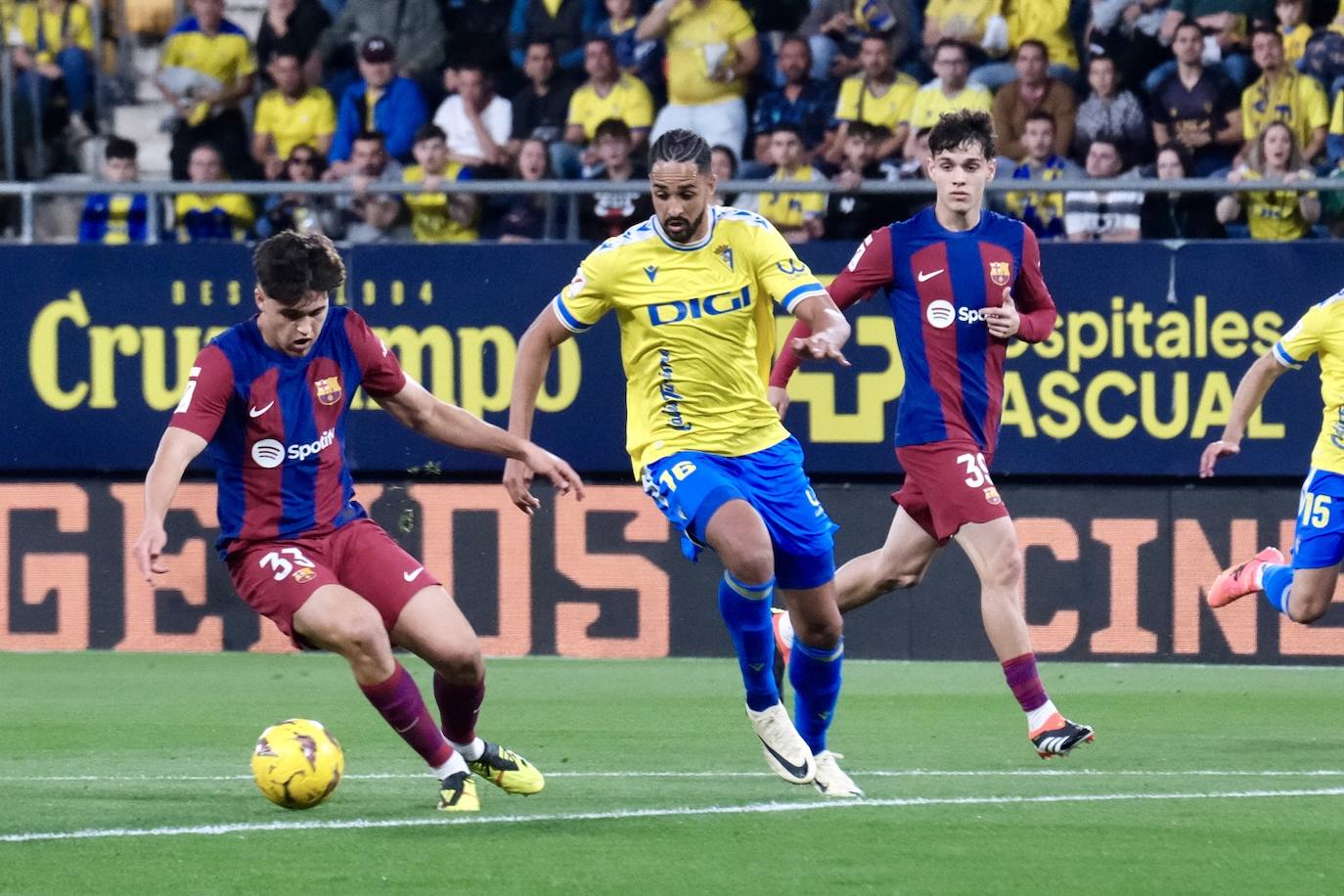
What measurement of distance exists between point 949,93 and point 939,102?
74 mm

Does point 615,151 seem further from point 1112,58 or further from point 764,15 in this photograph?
point 1112,58

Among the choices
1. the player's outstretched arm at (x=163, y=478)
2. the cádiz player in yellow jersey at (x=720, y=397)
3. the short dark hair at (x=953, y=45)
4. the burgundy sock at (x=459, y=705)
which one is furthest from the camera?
the short dark hair at (x=953, y=45)

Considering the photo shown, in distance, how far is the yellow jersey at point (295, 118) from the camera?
1408 centimetres

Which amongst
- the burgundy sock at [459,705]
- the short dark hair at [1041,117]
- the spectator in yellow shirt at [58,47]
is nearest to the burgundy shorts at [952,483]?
the burgundy sock at [459,705]

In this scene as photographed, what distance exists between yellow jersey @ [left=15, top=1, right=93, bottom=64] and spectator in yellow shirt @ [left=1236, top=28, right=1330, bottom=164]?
7257 millimetres

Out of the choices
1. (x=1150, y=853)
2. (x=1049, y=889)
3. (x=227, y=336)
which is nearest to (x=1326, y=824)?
(x=1150, y=853)

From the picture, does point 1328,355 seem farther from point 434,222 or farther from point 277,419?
point 434,222

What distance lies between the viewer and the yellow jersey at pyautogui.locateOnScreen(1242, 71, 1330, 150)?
12.4 metres

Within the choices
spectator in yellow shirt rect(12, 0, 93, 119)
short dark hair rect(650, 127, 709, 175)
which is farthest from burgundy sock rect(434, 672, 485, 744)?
spectator in yellow shirt rect(12, 0, 93, 119)

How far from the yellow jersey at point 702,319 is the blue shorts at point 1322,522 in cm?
295

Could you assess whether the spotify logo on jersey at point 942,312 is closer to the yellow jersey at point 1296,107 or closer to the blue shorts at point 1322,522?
the blue shorts at point 1322,522

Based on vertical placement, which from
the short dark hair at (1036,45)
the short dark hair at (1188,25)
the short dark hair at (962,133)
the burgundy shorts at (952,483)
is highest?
the short dark hair at (1188,25)

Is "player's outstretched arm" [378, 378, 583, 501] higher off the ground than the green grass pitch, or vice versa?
"player's outstretched arm" [378, 378, 583, 501]

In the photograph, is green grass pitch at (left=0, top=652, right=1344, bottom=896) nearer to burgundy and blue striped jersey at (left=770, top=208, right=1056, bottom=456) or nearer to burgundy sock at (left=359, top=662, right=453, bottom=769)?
burgundy sock at (left=359, top=662, right=453, bottom=769)
